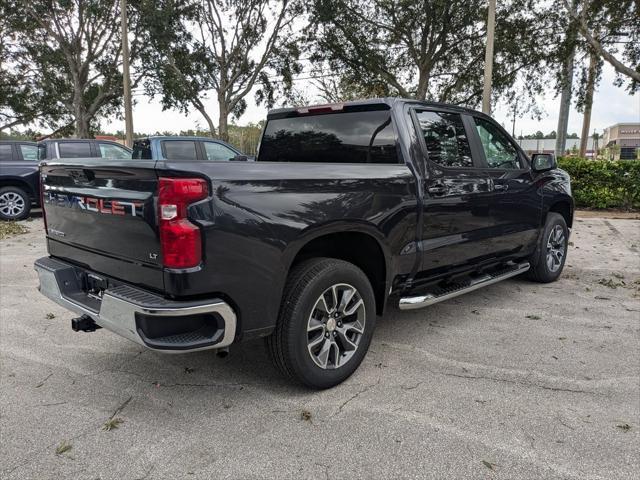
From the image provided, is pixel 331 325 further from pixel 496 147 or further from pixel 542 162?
pixel 542 162

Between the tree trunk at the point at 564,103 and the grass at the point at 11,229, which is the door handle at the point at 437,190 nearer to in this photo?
the grass at the point at 11,229

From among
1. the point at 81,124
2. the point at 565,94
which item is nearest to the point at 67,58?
the point at 81,124

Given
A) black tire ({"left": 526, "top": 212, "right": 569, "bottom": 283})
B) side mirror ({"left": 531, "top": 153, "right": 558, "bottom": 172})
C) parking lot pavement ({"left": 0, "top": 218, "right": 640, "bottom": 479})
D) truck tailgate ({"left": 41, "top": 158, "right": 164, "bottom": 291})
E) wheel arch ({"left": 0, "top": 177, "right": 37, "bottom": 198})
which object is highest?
side mirror ({"left": 531, "top": 153, "right": 558, "bottom": 172})

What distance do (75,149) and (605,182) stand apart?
1260 centimetres

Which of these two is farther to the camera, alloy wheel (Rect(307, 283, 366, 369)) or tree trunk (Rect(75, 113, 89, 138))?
tree trunk (Rect(75, 113, 89, 138))

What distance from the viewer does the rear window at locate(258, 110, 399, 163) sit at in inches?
148

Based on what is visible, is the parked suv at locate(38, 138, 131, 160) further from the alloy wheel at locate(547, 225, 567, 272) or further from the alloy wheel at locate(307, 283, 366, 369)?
the alloy wheel at locate(307, 283, 366, 369)

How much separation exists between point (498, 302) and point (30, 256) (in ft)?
21.2

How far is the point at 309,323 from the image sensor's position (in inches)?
119

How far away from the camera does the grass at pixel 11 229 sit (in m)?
9.00

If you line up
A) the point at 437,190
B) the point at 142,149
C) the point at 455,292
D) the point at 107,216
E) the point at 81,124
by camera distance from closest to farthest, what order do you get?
1. the point at 107,216
2. the point at 437,190
3. the point at 455,292
4. the point at 142,149
5. the point at 81,124

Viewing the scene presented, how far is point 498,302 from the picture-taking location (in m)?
5.09

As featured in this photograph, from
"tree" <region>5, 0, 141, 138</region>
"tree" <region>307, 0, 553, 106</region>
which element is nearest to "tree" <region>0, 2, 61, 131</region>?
"tree" <region>5, 0, 141, 138</region>

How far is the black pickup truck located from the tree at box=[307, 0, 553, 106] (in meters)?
14.4
